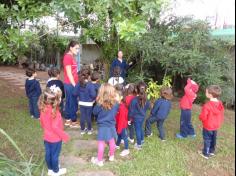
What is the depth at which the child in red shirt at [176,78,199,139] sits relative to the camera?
6.23m

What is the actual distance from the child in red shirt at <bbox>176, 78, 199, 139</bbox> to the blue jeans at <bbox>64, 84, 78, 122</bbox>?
6.74 feet

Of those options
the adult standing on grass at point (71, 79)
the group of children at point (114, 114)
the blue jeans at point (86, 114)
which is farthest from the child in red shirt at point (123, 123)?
the adult standing on grass at point (71, 79)

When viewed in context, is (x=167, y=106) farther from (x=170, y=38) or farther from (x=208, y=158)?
(x=170, y=38)

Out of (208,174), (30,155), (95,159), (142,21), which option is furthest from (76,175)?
(142,21)

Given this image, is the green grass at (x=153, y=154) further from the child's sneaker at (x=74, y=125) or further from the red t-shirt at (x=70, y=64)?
Result: the red t-shirt at (x=70, y=64)

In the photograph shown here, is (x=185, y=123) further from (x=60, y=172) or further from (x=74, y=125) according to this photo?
(x=60, y=172)

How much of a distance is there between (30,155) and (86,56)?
464 inches

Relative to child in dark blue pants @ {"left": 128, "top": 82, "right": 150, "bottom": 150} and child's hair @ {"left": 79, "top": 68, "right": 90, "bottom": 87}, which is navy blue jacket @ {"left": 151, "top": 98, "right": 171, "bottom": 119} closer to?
child in dark blue pants @ {"left": 128, "top": 82, "right": 150, "bottom": 150}

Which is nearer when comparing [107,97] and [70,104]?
[107,97]

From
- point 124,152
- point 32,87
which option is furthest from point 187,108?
point 32,87

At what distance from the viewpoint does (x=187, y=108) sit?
20.5 ft

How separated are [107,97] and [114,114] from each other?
30 cm

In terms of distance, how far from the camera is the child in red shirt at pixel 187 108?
623 cm

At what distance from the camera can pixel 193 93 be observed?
6.27 meters
